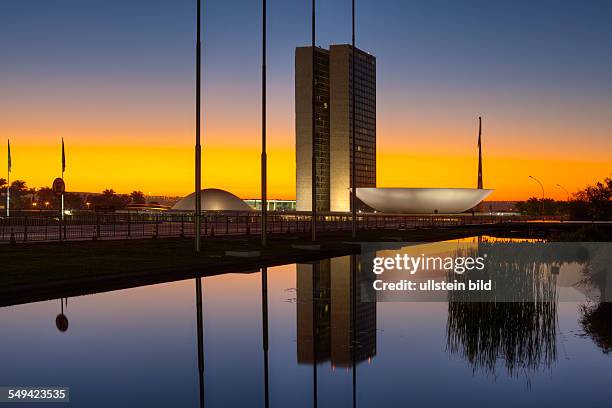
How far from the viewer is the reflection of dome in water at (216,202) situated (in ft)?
488

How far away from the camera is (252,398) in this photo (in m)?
7.24

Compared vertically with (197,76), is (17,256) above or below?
below

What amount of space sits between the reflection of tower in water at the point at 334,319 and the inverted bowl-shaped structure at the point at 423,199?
116 meters

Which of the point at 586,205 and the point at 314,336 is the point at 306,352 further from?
the point at 586,205

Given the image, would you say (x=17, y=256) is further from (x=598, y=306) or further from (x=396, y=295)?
(x=598, y=306)

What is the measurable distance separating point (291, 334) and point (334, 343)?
1.00 metres

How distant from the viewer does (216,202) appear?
5906 inches

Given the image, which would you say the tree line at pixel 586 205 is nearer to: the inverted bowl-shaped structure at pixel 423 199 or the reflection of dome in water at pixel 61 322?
the inverted bowl-shaped structure at pixel 423 199

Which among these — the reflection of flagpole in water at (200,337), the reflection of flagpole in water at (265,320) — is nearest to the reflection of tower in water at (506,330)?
the reflection of flagpole in water at (265,320)

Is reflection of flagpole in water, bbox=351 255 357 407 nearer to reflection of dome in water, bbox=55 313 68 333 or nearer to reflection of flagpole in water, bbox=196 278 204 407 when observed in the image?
reflection of flagpole in water, bbox=196 278 204 407

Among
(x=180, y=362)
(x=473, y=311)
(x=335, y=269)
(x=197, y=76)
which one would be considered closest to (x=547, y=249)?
(x=335, y=269)

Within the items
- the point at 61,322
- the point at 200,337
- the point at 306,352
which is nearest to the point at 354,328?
the point at 306,352

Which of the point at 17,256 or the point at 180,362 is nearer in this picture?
the point at 180,362

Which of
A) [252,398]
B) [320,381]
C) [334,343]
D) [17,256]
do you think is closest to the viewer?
[252,398]
